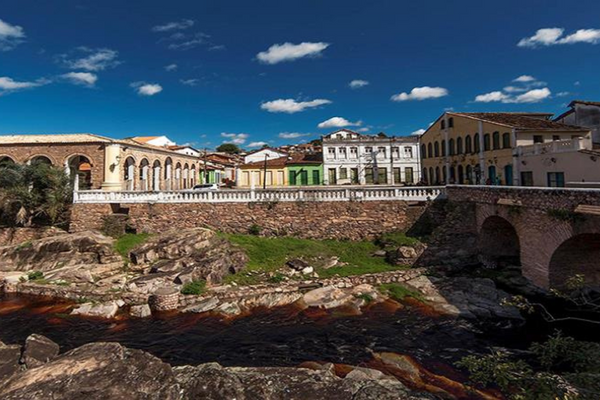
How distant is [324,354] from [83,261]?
15.8m

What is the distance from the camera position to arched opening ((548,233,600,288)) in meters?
14.1

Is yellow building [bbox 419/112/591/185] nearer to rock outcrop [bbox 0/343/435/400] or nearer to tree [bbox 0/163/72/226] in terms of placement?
rock outcrop [bbox 0/343/435/400]

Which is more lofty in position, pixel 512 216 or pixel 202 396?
pixel 512 216

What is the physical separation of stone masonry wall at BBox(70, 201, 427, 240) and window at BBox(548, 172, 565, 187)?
28.2 ft

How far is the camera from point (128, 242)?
2119cm

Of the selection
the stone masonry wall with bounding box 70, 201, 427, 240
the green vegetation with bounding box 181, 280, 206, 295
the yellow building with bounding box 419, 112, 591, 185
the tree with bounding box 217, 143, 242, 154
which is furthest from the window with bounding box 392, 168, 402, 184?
the tree with bounding box 217, 143, 242, 154

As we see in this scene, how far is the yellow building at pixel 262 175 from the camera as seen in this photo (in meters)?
44.4

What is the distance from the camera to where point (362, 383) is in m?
7.71

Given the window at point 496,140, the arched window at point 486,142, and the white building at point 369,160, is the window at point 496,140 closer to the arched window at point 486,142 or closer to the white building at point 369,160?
the arched window at point 486,142

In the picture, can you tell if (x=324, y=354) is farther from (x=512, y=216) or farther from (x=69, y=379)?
(x=512, y=216)

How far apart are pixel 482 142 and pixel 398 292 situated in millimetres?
18980

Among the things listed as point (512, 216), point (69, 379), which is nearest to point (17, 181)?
point (69, 379)

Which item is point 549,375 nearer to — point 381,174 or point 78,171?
point 78,171

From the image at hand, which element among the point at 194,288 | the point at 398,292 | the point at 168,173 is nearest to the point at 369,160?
the point at 168,173
